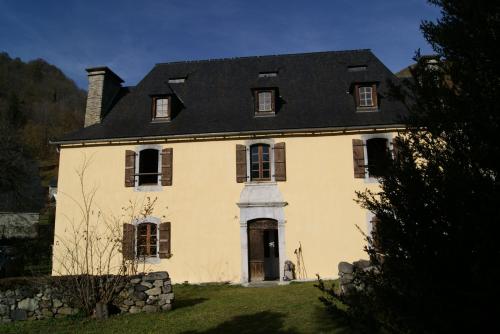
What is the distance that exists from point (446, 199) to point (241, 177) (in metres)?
10.8

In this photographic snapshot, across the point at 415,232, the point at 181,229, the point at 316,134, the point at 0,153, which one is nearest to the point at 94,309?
the point at 181,229

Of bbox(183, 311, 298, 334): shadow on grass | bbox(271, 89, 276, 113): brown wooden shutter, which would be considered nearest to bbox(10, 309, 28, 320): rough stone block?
bbox(183, 311, 298, 334): shadow on grass

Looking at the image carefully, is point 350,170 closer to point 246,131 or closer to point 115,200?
point 246,131

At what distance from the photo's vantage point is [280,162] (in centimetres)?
1366

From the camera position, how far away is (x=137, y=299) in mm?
8867

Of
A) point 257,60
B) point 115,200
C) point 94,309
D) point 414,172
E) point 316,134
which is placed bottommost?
point 94,309

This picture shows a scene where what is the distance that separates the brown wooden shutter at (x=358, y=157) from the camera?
13362 mm

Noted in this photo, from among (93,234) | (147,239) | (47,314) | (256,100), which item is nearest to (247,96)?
(256,100)

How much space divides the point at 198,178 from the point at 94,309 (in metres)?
6.21

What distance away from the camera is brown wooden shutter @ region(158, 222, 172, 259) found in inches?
532

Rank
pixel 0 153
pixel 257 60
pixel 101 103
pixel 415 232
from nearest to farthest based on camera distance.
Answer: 1. pixel 415 232
2. pixel 101 103
3. pixel 257 60
4. pixel 0 153

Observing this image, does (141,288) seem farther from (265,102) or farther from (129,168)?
(265,102)

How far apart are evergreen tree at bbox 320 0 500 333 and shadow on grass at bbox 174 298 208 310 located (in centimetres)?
708

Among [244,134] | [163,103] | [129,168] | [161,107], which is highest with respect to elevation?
[163,103]
